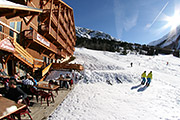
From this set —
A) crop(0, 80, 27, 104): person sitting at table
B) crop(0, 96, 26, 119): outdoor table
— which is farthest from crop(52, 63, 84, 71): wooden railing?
crop(0, 96, 26, 119): outdoor table

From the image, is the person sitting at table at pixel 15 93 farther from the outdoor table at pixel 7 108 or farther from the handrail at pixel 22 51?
the handrail at pixel 22 51

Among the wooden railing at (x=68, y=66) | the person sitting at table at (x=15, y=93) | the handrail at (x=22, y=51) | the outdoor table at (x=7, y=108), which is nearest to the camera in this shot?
the outdoor table at (x=7, y=108)

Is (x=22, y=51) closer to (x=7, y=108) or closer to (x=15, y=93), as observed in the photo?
(x=15, y=93)

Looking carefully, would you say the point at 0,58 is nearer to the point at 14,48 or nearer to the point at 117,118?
the point at 14,48

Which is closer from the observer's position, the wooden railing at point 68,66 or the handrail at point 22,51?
the handrail at point 22,51

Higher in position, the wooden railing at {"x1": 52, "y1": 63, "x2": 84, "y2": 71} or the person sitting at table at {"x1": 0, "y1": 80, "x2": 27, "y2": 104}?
the wooden railing at {"x1": 52, "y1": 63, "x2": 84, "y2": 71}

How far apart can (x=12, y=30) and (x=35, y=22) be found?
16.8 feet

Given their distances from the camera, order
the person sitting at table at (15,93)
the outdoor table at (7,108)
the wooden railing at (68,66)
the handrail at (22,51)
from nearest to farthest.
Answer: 1. the outdoor table at (7,108)
2. the person sitting at table at (15,93)
3. the handrail at (22,51)
4. the wooden railing at (68,66)

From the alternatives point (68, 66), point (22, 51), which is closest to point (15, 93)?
point (22, 51)

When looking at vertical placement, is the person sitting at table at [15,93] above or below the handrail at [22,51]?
below

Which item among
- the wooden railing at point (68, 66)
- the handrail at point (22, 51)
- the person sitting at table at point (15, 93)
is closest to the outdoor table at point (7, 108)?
the person sitting at table at point (15, 93)

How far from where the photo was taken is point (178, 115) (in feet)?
18.3

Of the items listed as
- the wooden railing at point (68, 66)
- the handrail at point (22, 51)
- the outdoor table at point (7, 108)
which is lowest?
the outdoor table at point (7, 108)

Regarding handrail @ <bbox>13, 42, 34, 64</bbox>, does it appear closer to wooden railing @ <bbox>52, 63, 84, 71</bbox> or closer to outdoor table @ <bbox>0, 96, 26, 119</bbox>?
wooden railing @ <bbox>52, 63, 84, 71</bbox>
